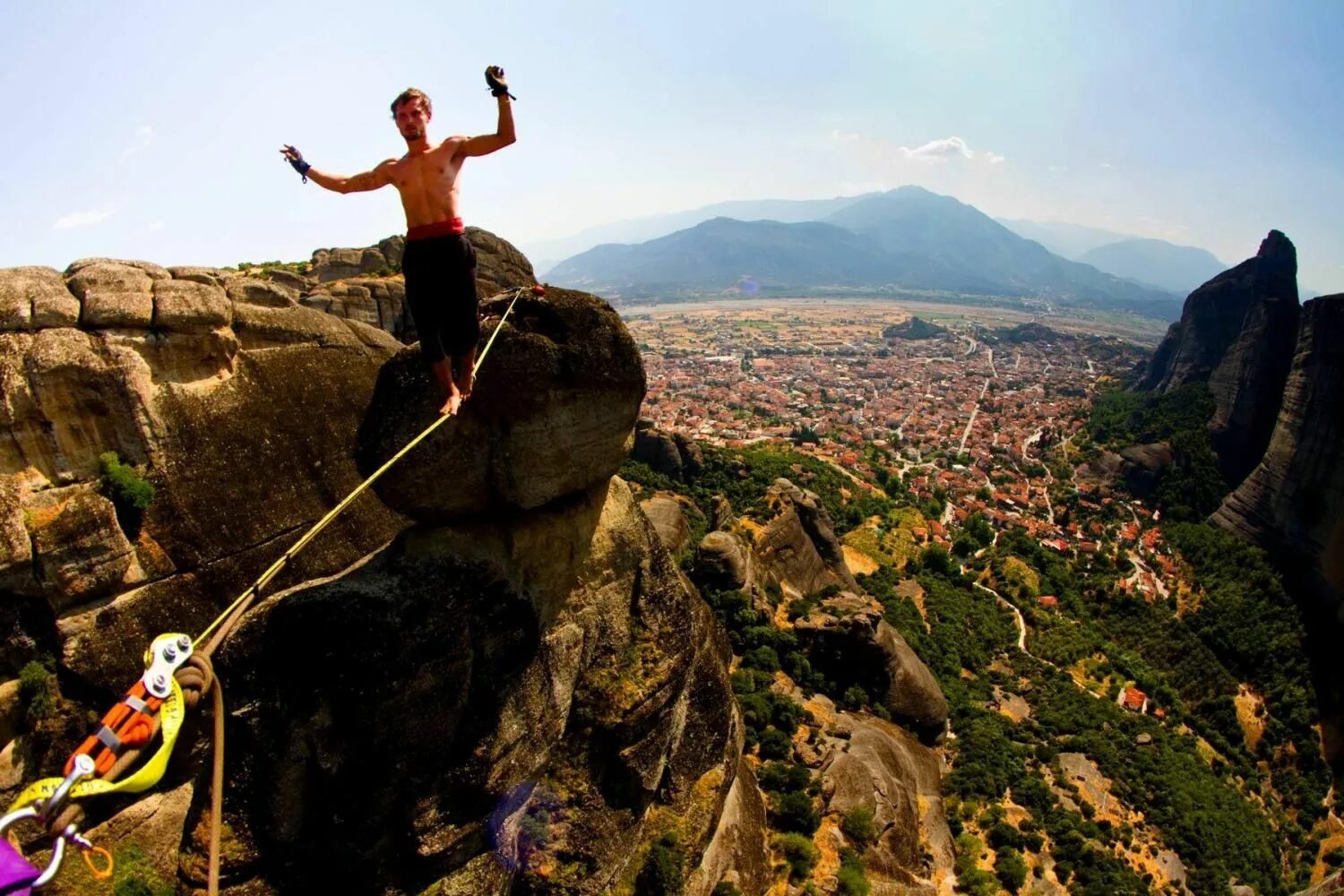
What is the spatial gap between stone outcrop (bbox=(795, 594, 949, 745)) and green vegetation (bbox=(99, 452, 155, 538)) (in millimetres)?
19771

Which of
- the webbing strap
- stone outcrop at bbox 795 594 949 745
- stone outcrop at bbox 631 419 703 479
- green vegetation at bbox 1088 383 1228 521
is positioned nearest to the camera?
the webbing strap

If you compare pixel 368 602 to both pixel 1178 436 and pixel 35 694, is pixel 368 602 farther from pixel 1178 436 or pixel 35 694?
pixel 1178 436

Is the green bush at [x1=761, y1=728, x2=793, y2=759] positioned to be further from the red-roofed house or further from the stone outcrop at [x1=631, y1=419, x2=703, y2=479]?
the red-roofed house

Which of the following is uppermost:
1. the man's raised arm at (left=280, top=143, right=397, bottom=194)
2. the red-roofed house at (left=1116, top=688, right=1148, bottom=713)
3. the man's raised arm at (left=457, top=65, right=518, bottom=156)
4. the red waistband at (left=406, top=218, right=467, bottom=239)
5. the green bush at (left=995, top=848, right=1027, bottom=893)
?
the man's raised arm at (left=457, top=65, right=518, bottom=156)

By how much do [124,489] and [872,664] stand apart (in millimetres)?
21725

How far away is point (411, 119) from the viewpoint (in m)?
5.53

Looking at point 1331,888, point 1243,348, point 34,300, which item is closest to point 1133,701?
point 1331,888

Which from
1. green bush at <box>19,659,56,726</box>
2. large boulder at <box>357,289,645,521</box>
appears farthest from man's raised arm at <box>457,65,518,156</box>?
green bush at <box>19,659,56,726</box>

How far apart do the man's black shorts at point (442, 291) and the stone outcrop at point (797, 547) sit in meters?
22.7

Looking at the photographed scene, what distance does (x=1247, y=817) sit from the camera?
1110 inches

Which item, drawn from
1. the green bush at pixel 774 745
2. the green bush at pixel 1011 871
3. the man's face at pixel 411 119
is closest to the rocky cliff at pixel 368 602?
the green bush at pixel 774 745

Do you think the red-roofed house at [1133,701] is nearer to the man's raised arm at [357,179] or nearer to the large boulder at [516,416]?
the large boulder at [516,416]

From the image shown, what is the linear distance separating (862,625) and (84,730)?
826 inches

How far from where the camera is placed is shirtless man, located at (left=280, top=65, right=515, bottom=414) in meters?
5.53
